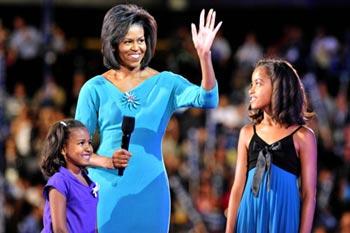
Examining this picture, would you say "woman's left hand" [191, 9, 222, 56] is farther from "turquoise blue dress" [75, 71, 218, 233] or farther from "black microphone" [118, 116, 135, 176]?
"black microphone" [118, 116, 135, 176]

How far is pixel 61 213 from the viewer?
4785 mm

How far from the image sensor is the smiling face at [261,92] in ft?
16.6

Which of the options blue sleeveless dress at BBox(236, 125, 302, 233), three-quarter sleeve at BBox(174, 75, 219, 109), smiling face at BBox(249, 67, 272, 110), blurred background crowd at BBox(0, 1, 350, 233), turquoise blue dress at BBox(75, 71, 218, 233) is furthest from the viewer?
blurred background crowd at BBox(0, 1, 350, 233)

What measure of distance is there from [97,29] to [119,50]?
11.7 meters

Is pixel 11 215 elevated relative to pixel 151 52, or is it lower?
lower

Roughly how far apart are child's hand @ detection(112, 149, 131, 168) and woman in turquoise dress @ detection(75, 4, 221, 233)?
161 millimetres

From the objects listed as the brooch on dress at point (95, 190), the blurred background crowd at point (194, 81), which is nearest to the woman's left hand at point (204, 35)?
the brooch on dress at point (95, 190)

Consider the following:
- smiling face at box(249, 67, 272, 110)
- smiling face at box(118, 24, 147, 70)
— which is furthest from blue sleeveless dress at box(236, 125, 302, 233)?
smiling face at box(118, 24, 147, 70)

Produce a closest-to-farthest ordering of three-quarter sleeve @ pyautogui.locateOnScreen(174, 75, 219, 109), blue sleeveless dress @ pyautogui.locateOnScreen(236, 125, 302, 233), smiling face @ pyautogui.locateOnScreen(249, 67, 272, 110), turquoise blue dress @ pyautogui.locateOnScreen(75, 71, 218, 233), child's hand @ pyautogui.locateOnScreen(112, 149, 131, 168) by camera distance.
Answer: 1. child's hand @ pyautogui.locateOnScreen(112, 149, 131, 168)
2. three-quarter sleeve @ pyautogui.locateOnScreen(174, 75, 219, 109)
3. turquoise blue dress @ pyautogui.locateOnScreen(75, 71, 218, 233)
4. blue sleeveless dress @ pyautogui.locateOnScreen(236, 125, 302, 233)
5. smiling face @ pyautogui.locateOnScreen(249, 67, 272, 110)

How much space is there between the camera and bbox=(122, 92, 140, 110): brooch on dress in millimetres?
4883

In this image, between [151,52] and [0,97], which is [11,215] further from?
[151,52]

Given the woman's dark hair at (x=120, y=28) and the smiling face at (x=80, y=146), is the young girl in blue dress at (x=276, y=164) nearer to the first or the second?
the woman's dark hair at (x=120, y=28)

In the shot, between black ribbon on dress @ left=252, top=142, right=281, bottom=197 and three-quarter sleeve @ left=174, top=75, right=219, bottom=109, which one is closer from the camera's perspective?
three-quarter sleeve @ left=174, top=75, right=219, bottom=109

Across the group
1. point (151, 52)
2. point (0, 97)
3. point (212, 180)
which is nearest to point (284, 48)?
point (212, 180)
